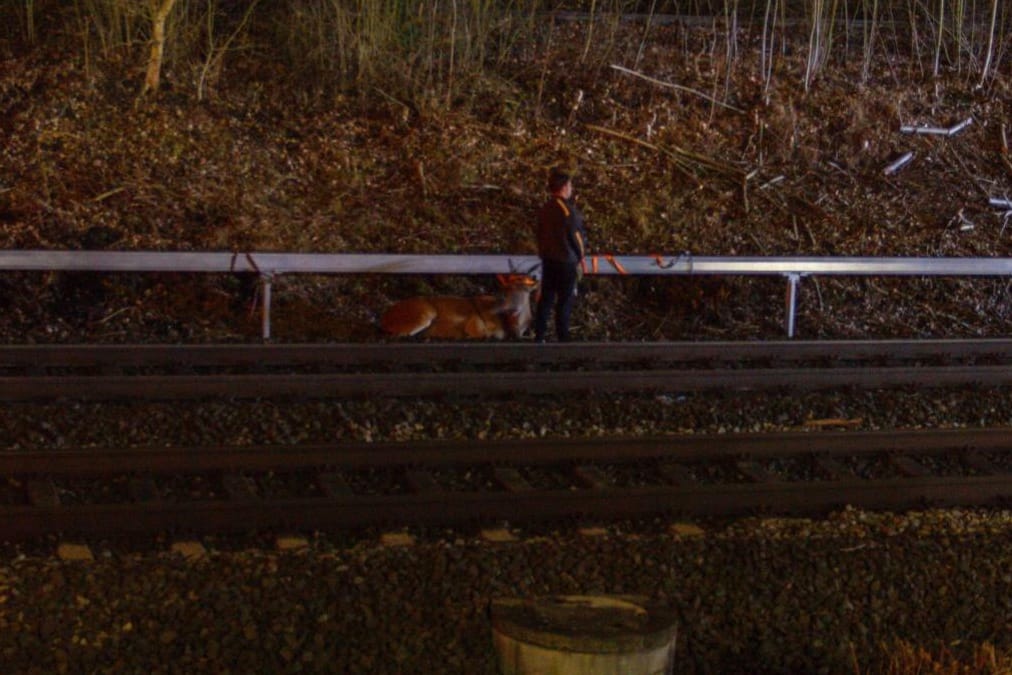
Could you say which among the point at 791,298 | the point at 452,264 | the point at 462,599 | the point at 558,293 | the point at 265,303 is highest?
the point at 462,599

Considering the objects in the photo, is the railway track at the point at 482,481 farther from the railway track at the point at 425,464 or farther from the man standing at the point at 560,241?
the man standing at the point at 560,241

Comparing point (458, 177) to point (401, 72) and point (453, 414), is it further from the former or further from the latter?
point (453, 414)

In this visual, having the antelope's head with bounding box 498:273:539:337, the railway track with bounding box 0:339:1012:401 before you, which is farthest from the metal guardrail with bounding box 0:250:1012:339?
the railway track with bounding box 0:339:1012:401

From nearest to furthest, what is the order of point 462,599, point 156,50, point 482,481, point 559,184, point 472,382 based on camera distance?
point 462,599 → point 482,481 → point 472,382 → point 559,184 → point 156,50

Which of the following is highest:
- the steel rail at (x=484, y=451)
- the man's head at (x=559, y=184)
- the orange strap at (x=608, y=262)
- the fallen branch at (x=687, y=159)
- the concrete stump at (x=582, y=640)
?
the concrete stump at (x=582, y=640)

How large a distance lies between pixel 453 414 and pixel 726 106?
443 inches

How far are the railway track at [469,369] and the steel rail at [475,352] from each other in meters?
0.01

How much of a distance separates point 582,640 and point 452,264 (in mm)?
9615

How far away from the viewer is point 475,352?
478 inches

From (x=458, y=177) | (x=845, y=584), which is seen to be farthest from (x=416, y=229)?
(x=845, y=584)

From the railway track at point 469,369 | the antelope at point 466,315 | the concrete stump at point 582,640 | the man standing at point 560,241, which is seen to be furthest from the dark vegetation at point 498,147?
the concrete stump at point 582,640

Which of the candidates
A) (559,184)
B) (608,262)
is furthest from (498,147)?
(559,184)

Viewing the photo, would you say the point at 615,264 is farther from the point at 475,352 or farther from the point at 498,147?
the point at 498,147

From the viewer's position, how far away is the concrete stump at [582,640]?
4.80 m
